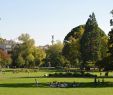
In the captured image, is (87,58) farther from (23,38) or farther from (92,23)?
(23,38)

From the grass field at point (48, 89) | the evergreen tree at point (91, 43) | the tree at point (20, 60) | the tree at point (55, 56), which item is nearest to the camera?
the grass field at point (48, 89)

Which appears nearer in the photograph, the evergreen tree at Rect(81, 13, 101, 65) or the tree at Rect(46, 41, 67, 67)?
the evergreen tree at Rect(81, 13, 101, 65)

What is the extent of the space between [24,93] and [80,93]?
611 centimetres

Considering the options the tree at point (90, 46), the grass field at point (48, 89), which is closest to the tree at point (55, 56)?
the tree at point (90, 46)

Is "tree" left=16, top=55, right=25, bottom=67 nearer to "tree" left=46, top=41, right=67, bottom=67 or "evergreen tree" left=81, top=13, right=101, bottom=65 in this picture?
"tree" left=46, top=41, right=67, bottom=67

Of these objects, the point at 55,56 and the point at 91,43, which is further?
the point at 55,56

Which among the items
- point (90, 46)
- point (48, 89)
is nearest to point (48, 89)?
point (48, 89)

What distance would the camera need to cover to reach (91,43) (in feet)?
403

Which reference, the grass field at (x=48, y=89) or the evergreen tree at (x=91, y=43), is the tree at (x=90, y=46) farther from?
the grass field at (x=48, y=89)

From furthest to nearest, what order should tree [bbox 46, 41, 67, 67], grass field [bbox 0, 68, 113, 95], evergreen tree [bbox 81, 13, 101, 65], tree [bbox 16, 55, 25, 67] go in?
tree [bbox 46, 41, 67, 67]
tree [bbox 16, 55, 25, 67]
evergreen tree [bbox 81, 13, 101, 65]
grass field [bbox 0, 68, 113, 95]

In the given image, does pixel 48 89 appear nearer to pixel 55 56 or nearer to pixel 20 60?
pixel 20 60

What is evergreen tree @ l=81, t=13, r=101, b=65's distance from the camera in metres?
120

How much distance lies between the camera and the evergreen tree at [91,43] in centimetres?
12012

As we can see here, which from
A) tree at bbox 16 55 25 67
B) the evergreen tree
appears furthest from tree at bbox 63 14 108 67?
tree at bbox 16 55 25 67
